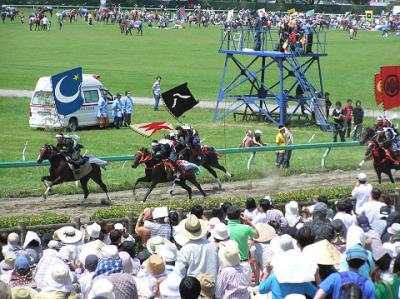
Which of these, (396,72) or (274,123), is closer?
(396,72)

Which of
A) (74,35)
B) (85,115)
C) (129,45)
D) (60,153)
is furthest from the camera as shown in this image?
(74,35)

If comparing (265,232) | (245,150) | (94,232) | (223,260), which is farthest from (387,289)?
(245,150)

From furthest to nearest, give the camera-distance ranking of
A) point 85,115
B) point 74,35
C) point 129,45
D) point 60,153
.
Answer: point 74,35
point 129,45
point 85,115
point 60,153

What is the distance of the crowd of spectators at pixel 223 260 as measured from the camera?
8500 millimetres

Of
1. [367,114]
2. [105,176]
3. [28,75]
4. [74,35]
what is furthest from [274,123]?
[74,35]

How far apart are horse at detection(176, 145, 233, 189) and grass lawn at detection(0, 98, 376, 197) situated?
2.55 feet

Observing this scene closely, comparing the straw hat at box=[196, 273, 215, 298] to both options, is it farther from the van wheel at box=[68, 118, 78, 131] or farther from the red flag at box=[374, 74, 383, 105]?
the van wheel at box=[68, 118, 78, 131]

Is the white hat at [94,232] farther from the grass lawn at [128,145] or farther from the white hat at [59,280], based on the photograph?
the grass lawn at [128,145]

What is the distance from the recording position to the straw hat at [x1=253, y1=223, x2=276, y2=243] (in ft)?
37.2

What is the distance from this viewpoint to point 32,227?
1399 centimetres

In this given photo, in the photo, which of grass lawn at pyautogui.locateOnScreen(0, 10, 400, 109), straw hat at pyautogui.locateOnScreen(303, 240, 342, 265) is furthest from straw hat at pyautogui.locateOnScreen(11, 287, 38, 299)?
grass lawn at pyautogui.locateOnScreen(0, 10, 400, 109)

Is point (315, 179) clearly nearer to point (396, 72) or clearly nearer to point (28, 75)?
point (396, 72)

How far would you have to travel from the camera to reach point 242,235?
36.2 ft

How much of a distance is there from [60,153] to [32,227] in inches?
232
